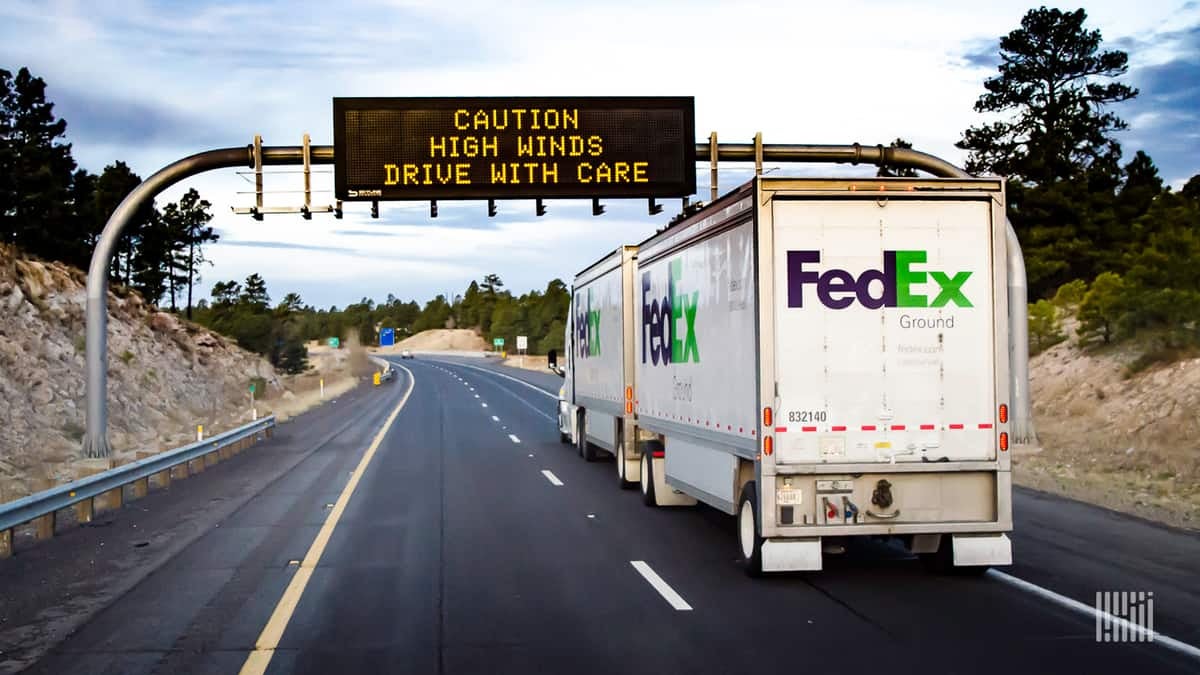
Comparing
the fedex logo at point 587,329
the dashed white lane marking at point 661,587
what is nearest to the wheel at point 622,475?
the fedex logo at point 587,329

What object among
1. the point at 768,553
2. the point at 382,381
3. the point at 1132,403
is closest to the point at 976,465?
the point at 768,553

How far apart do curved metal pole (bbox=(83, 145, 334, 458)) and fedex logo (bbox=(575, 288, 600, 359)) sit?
228 inches

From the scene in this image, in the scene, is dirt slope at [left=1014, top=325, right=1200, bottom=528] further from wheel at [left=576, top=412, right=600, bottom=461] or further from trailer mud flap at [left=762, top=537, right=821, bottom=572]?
wheel at [left=576, top=412, right=600, bottom=461]

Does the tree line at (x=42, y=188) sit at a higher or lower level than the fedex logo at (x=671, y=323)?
higher

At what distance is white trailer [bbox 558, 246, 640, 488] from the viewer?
1769cm

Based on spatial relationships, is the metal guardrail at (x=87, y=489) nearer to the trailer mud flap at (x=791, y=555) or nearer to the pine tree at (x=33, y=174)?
the trailer mud flap at (x=791, y=555)

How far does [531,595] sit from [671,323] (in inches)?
201

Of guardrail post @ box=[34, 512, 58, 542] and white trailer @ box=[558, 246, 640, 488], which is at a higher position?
white trailer @ box=[558, 246, 640, 488]

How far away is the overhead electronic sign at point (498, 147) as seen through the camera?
1930 centimetres

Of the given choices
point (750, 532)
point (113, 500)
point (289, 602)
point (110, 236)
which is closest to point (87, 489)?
point (113, 500)

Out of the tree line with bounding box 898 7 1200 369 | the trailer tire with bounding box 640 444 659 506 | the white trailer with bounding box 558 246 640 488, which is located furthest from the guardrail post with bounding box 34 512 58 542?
the tree line with bounding box 898 7 1200 369

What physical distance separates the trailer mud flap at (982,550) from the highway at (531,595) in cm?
24

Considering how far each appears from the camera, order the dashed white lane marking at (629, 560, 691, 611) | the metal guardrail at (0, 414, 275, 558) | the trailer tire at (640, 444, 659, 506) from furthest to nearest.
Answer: the trailer tire at (640, 444, 659, 506), the metal guardrail at (0, 414, 275, 558), the dashed white lane marking at (629, 560, 691, 611)

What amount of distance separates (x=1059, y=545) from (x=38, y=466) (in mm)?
22725
